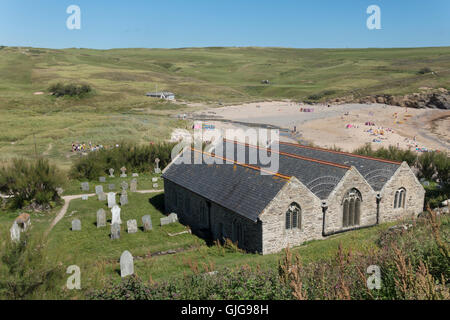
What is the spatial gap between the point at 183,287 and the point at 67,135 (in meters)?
63.6

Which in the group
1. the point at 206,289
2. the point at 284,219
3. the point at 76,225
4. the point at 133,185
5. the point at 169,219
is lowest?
the point at 169,219

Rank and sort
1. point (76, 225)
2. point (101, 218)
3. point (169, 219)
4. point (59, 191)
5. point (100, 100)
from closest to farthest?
point (76, 225), point (101, 218), point (169, 219), point (59, 191), point (100, 100)

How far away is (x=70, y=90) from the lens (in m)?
125

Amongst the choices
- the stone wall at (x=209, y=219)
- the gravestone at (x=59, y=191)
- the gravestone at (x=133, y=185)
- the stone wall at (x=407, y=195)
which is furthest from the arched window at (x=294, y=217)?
the gravestone at (x=59, y=191)

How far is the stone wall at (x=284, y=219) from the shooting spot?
68.9 ft

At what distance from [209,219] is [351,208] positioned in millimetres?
9779

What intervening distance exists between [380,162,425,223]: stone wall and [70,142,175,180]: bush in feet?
89.4

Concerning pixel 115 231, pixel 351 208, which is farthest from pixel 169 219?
pixel 351 208

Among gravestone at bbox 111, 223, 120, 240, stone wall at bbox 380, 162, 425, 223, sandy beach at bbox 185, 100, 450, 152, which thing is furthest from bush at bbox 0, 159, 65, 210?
sandy beach at bbox 185, 100, 450, 152

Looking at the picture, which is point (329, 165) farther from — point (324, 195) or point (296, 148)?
point (296, 148)

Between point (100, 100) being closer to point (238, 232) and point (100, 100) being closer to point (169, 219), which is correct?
point (169, 219)

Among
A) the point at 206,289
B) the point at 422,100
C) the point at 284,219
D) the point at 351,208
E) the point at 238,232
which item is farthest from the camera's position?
the point at 422,100

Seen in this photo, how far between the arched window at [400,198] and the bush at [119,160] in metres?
27.5

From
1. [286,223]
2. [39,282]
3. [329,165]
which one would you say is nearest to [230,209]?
[286,223]
